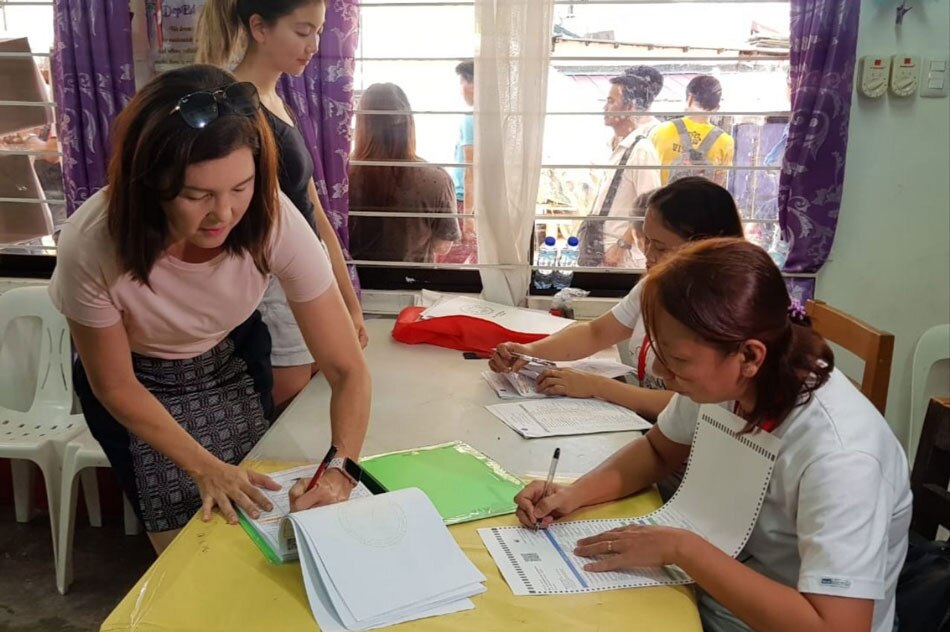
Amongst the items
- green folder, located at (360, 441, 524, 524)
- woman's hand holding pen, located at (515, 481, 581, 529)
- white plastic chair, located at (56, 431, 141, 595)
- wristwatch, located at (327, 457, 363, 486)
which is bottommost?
white plastic chair, located at (56, 431, 141, 595)

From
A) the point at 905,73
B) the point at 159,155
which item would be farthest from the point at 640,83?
the point at 159,155

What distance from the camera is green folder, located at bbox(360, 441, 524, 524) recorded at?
49.1 inches

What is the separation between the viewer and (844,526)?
0.96 metres

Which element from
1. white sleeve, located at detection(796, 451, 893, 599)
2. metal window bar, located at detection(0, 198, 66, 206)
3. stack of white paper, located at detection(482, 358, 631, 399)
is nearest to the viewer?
white sleeve, located at detection(796, 451, 893, 599)

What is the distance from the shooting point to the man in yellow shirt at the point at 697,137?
2.59 m

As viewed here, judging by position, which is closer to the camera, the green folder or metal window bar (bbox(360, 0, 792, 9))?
the green folder

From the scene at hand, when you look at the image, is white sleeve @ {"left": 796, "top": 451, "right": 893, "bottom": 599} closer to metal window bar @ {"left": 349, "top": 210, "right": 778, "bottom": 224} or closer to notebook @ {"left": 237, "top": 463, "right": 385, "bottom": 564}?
notebook @ {"left": 237, "top": 463, "right": 385, "bottom": 564}

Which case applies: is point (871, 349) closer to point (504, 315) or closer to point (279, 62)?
point (504, 315)

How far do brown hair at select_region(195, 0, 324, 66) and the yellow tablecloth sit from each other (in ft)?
3.87

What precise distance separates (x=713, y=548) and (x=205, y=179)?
0.86 m

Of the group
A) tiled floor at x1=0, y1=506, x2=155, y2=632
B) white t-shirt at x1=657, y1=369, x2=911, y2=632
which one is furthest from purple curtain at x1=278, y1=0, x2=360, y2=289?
white t-shirt at x1=657, y1=369, x2=911, y2=632

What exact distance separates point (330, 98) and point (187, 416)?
130 centimetres

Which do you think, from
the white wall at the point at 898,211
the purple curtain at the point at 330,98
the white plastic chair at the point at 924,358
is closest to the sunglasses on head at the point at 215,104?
the purple curtain at the point at 330,98

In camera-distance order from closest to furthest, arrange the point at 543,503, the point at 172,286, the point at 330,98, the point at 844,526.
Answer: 1. the point at 844,526
2. the point at 543,503
3. the point at 172,286
4. the point at 330,98
